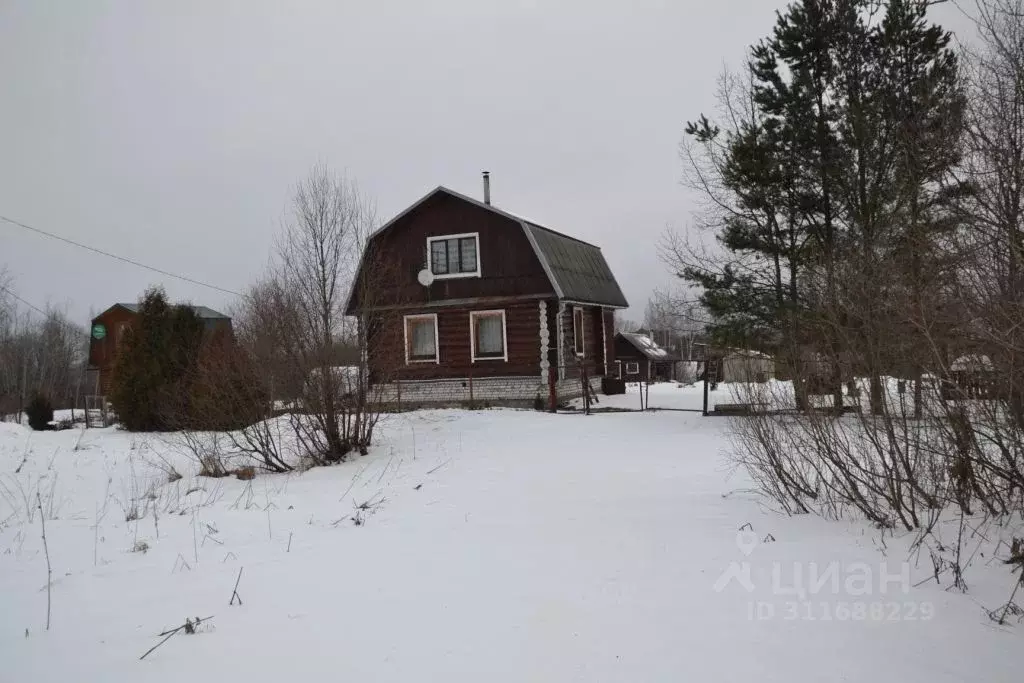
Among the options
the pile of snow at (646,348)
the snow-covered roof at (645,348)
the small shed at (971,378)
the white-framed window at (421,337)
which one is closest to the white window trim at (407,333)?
the white-framed window at (421,337)

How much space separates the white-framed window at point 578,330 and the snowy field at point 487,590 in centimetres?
1273

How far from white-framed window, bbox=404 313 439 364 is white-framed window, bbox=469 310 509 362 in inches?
49.0

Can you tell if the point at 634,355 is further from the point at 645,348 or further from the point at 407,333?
the point at 407,333

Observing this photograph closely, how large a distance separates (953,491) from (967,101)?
14.8 feet

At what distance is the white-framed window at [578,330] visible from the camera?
816 inches

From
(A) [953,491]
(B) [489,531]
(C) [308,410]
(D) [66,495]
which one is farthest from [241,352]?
(A) [953,491]

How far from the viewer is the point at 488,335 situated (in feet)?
65.2

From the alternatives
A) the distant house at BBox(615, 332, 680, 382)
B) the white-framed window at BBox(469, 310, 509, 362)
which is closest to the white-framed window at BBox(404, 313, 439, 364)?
the white-framed window at BBox(469, 310, 509, 362)

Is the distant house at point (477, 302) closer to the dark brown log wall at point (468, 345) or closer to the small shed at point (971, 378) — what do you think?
the dark brown log wall at point (468, 345)

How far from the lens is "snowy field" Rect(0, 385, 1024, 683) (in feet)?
11.3

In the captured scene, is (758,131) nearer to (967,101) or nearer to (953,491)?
(967,101)

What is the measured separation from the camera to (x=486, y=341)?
19875 mm

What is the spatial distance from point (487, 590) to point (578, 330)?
55.8 ft

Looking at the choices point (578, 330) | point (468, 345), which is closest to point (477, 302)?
point (468, 345)
